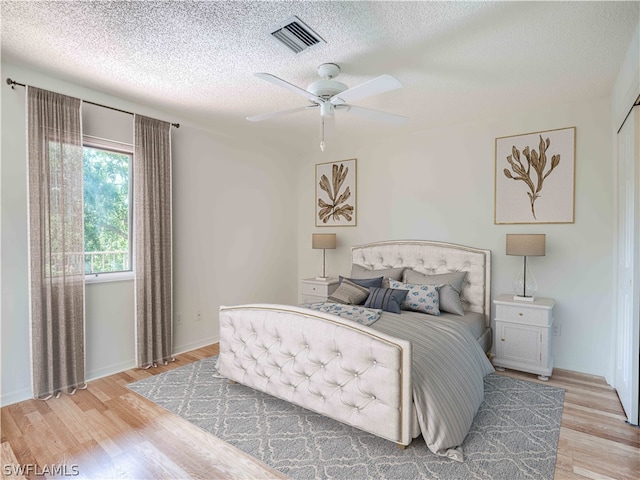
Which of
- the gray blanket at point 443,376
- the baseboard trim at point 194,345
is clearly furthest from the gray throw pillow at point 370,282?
the baseboard trim at point 194,345

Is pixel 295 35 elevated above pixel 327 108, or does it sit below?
above

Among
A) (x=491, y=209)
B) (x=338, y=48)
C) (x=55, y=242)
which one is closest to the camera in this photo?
(x=338, y=48)

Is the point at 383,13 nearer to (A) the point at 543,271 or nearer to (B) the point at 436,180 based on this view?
(B) the point at 436,180

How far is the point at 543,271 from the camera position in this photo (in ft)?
11.7

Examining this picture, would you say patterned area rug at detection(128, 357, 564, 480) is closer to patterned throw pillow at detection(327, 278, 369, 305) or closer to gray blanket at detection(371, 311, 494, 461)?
gray blanket at detection(371, 311, 494, 461)

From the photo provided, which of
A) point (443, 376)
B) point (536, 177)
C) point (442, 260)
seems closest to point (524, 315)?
point (442, 260)

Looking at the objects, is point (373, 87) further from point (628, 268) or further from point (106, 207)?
point (106, 207)

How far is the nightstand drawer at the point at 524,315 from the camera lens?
3.19 meters

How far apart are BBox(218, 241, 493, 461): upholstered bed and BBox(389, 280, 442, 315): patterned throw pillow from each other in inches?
0.4

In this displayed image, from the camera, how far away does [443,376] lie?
2.24 meters

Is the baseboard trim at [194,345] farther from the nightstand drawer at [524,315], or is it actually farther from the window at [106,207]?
the nightstand drawer at [524,315]

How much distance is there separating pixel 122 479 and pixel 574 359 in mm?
3912

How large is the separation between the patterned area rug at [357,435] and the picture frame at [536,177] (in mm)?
1682

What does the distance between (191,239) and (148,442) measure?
2.26m
